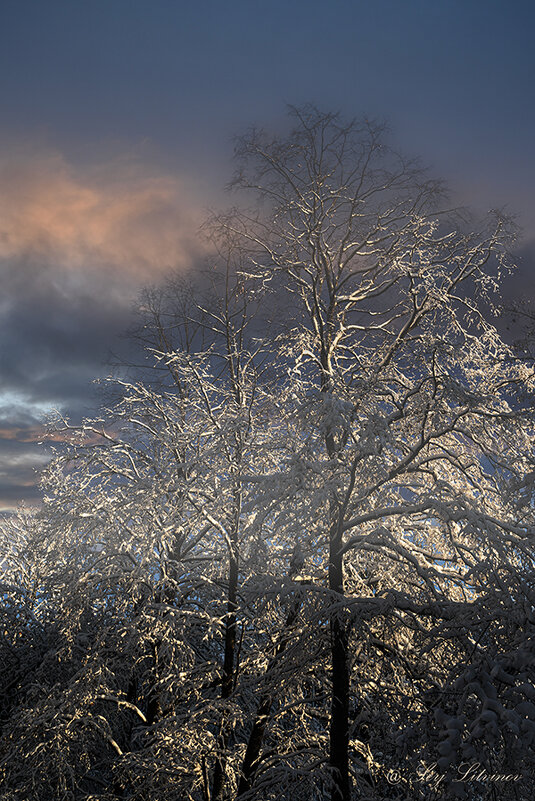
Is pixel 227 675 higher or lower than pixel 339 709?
higher

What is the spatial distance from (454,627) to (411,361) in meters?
4.20

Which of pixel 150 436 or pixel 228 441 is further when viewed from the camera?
pixel 150 436

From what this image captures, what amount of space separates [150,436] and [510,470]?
783cm

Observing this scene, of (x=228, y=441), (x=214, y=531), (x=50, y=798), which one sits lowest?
(x=50, y=798)

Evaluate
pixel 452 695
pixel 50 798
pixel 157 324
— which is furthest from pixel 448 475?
pixel 50 798

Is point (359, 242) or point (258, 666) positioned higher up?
point (359, 242)

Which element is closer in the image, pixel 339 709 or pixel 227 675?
pixel 339 709

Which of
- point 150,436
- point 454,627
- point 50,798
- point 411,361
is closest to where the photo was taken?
point 454,627

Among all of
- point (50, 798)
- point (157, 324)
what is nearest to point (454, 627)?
point (50, 798)

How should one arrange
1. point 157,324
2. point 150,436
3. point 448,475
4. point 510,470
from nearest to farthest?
1. point 510,470
2. point 448,475
3. point 150,436
4. point 157,324

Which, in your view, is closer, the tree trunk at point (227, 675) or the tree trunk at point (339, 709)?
the tree trunk at point (339, 709)

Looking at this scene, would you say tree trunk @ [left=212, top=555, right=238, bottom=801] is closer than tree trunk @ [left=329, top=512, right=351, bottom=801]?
No

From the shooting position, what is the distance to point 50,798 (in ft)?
37.1

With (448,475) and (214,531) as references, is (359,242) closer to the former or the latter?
(448,475)
